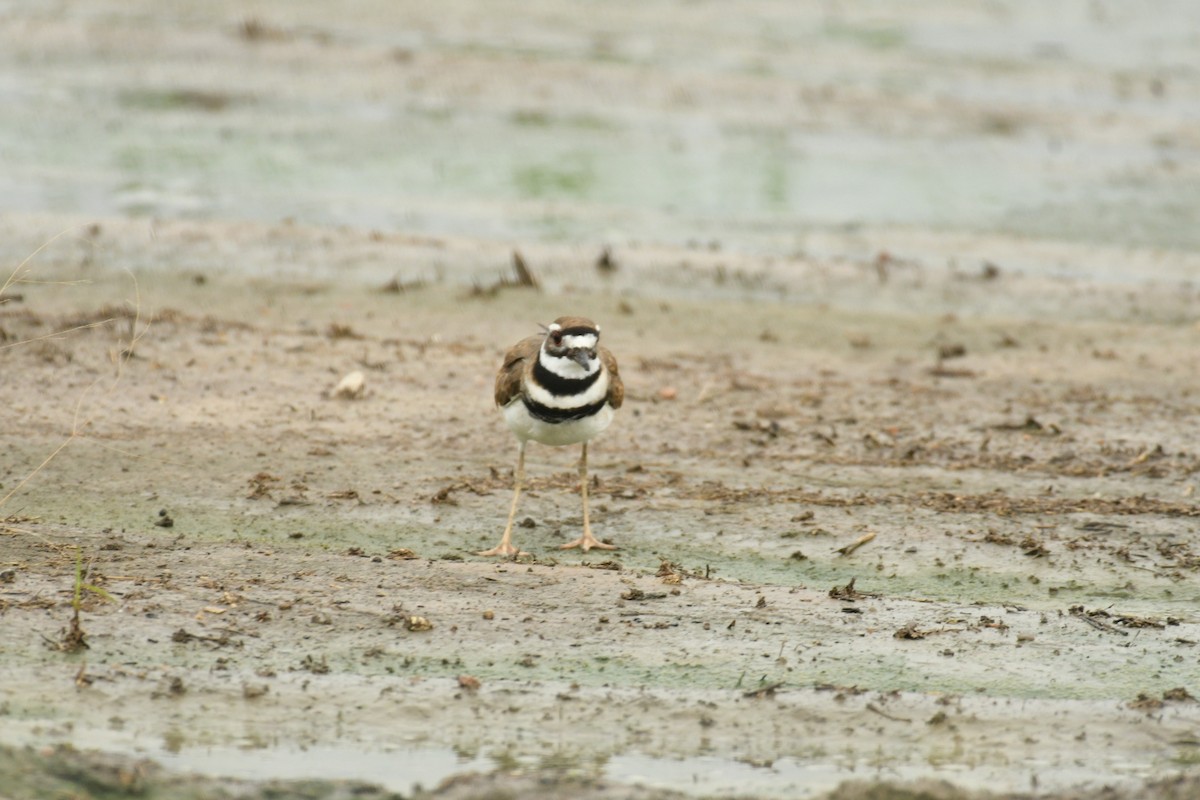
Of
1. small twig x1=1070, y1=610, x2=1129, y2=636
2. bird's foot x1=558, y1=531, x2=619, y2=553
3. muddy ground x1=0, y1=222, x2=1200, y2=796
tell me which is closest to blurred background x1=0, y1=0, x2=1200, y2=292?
muddy ground x1=0, y1=222, x2=1200, y2=796

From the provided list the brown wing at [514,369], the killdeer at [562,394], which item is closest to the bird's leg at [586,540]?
the killdeer at [562,394]

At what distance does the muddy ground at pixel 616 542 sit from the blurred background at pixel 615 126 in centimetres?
183

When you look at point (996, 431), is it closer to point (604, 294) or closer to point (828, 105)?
point (604, 294)

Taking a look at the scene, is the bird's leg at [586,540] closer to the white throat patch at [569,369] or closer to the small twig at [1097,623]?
the white throat patch at [569,369]

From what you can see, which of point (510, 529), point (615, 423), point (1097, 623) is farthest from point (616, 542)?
point (1097, 623)

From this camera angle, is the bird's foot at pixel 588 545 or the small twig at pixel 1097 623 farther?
the bird's foot at pixel 588 545

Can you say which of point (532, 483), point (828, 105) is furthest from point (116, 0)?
point (532, 483)

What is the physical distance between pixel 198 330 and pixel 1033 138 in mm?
8500

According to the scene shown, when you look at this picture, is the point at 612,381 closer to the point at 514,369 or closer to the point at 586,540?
the point at 514,369

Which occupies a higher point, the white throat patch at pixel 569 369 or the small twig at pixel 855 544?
the white throat patch at pixel 569 369

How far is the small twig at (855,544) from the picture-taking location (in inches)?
263

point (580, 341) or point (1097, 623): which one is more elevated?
point (580, 341)

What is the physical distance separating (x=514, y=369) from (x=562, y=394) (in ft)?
1.34

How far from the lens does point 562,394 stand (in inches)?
259
